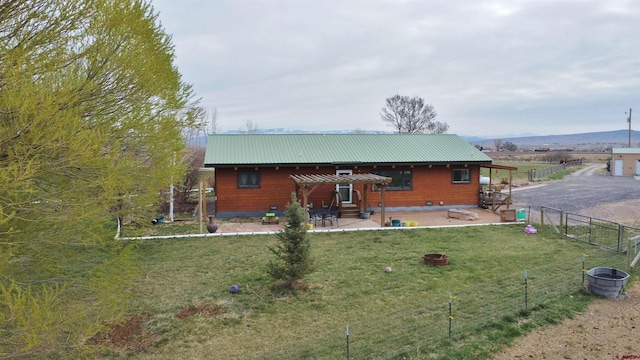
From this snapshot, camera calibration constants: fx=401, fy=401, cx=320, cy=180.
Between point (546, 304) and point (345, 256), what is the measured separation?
17.1 feet

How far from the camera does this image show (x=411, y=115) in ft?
177

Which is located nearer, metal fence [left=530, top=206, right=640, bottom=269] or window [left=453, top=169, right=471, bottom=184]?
metal fence [left=530, top=206, right=640, bottom=269]

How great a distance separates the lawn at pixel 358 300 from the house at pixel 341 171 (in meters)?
5.19

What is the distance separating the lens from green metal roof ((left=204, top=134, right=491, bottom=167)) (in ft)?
58.9

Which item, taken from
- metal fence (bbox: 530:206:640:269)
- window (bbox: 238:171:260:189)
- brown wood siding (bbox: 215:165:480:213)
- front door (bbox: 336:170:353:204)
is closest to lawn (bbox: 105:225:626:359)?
metal fence (bbox: 530:206:640:269)

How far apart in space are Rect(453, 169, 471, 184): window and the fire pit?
10.0 m

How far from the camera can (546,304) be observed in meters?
7.61

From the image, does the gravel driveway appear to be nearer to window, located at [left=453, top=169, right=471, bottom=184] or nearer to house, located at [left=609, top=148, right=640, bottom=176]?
window, located at [left=453, top=169, right=471, bottom=184]

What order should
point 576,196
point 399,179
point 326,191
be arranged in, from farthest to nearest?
point 576,196 < point 399,179 < point 326,191

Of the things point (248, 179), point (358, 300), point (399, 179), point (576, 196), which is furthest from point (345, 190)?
point (576, 196)

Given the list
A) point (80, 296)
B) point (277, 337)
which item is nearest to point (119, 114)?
point (80, 296)

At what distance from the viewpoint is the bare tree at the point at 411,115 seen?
53469 mm

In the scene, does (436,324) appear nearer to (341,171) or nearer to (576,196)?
(341,171)

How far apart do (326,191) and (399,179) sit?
3.66m
